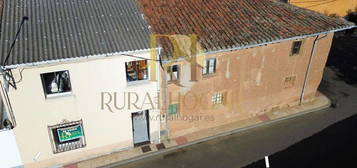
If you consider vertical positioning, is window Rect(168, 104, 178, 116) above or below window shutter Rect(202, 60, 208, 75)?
below

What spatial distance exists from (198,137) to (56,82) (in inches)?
350

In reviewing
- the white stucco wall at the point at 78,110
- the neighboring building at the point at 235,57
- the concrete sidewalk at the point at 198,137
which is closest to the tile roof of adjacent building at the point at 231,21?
the neighboring building at the point at 235,57

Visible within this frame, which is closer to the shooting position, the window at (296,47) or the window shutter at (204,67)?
the window shutter at (204,67)

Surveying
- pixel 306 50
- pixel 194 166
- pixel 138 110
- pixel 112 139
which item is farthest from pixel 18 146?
pixel 306 50

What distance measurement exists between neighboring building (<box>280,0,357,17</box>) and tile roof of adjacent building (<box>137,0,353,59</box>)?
447 inches

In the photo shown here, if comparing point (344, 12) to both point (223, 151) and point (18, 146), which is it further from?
point (18, 146)

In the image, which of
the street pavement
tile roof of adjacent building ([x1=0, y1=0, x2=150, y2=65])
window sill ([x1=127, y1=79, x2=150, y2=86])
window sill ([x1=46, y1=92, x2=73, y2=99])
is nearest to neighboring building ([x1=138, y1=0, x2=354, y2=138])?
window sill ([x1=127, y1=79, x2=150, y2=86])

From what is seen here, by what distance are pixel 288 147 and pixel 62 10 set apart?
48.2 ft

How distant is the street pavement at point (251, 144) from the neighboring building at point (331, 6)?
1227 centimetres

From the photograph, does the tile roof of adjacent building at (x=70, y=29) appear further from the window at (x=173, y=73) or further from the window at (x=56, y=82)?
the window at (x=173, y=73)

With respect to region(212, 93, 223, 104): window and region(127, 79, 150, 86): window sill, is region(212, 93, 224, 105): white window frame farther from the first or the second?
region(127, 79, 150, 86): window sill

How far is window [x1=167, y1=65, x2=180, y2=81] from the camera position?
17.8 metres

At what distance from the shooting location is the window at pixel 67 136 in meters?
16.8

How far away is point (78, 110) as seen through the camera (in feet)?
54.1
